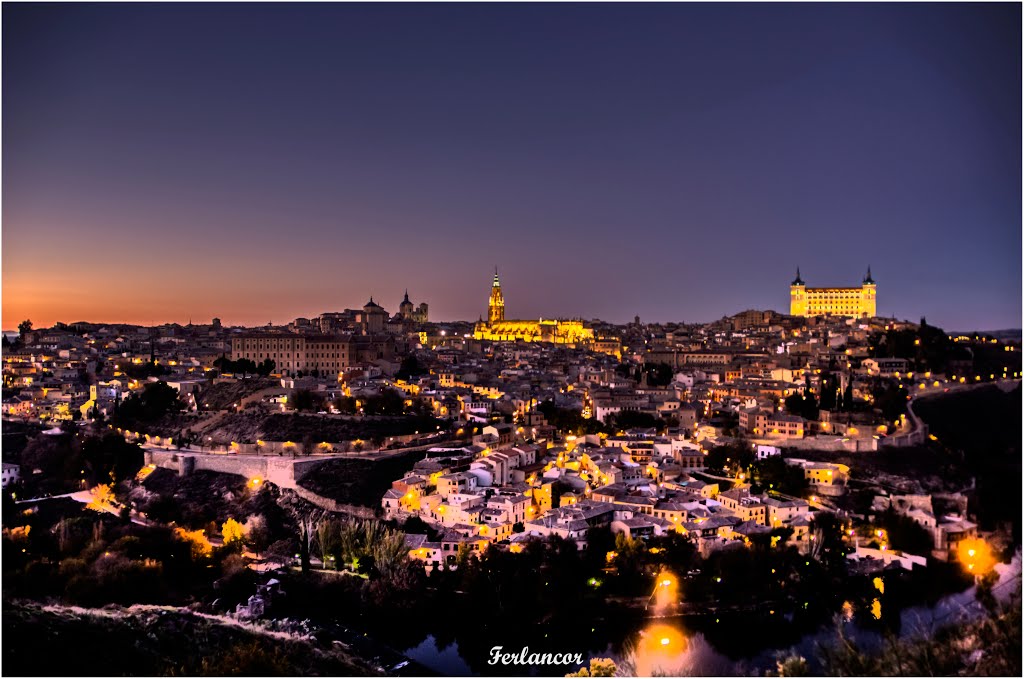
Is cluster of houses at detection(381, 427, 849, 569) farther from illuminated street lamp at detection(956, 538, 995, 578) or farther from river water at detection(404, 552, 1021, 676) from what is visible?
illuminated street lamp at detection(956, 538, 995, 578)

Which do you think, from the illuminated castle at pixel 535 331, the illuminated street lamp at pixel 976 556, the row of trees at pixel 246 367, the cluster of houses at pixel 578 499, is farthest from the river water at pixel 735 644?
the illuminated castle at pixel 535 331

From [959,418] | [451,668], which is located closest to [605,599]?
[451,668]

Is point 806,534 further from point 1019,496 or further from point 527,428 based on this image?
point 527,428

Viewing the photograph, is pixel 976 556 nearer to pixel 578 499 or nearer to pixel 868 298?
pixel 578 499

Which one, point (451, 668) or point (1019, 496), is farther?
point (1019, 496)

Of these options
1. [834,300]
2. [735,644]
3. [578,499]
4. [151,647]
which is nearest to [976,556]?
[735,644]

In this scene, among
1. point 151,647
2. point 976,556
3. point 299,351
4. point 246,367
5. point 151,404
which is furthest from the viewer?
point 299,351

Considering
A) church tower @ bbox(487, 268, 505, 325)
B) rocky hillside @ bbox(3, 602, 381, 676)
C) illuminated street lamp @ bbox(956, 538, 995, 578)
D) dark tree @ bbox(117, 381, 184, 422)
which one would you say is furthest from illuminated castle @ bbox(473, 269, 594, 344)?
rocky hillside @ bbox(3, 602, 381, 676)
